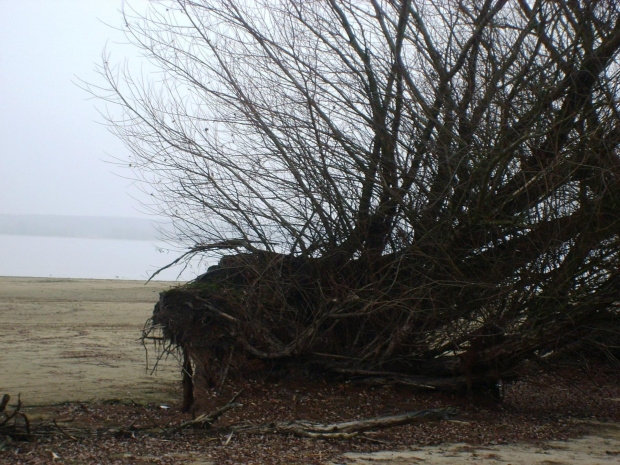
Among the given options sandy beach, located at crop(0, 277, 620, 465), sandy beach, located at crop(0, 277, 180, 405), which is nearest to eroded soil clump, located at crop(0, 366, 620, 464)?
sandy beach, located at crop(0, 277, 620, 465)

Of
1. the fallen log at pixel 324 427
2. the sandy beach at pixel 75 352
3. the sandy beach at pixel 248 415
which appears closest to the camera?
the sandy beach at pixel 248 415

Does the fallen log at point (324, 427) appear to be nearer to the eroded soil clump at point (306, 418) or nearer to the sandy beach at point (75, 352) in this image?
the eroded soil clump at point (306, 418)

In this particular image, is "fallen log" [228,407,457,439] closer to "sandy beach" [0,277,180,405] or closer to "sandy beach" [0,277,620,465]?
"sandy beach" [0,277,620,465]

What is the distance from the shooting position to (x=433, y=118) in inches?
340

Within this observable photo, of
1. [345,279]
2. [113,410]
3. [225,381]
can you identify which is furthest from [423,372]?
[113,410]

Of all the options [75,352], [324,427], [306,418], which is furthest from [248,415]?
[75,352]

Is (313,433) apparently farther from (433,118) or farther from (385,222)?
(433,118)

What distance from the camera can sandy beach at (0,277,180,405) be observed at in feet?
32.9

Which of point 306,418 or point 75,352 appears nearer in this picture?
point 306,418

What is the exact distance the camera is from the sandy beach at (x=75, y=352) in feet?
32.9

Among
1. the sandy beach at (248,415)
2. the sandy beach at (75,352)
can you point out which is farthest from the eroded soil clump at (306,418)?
the sandy beach at (75,352)

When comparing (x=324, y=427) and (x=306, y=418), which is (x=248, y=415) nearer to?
(x=306, y=418)

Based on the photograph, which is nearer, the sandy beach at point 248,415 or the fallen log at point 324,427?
the sandy beach at point 248,415

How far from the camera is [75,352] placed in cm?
1334
